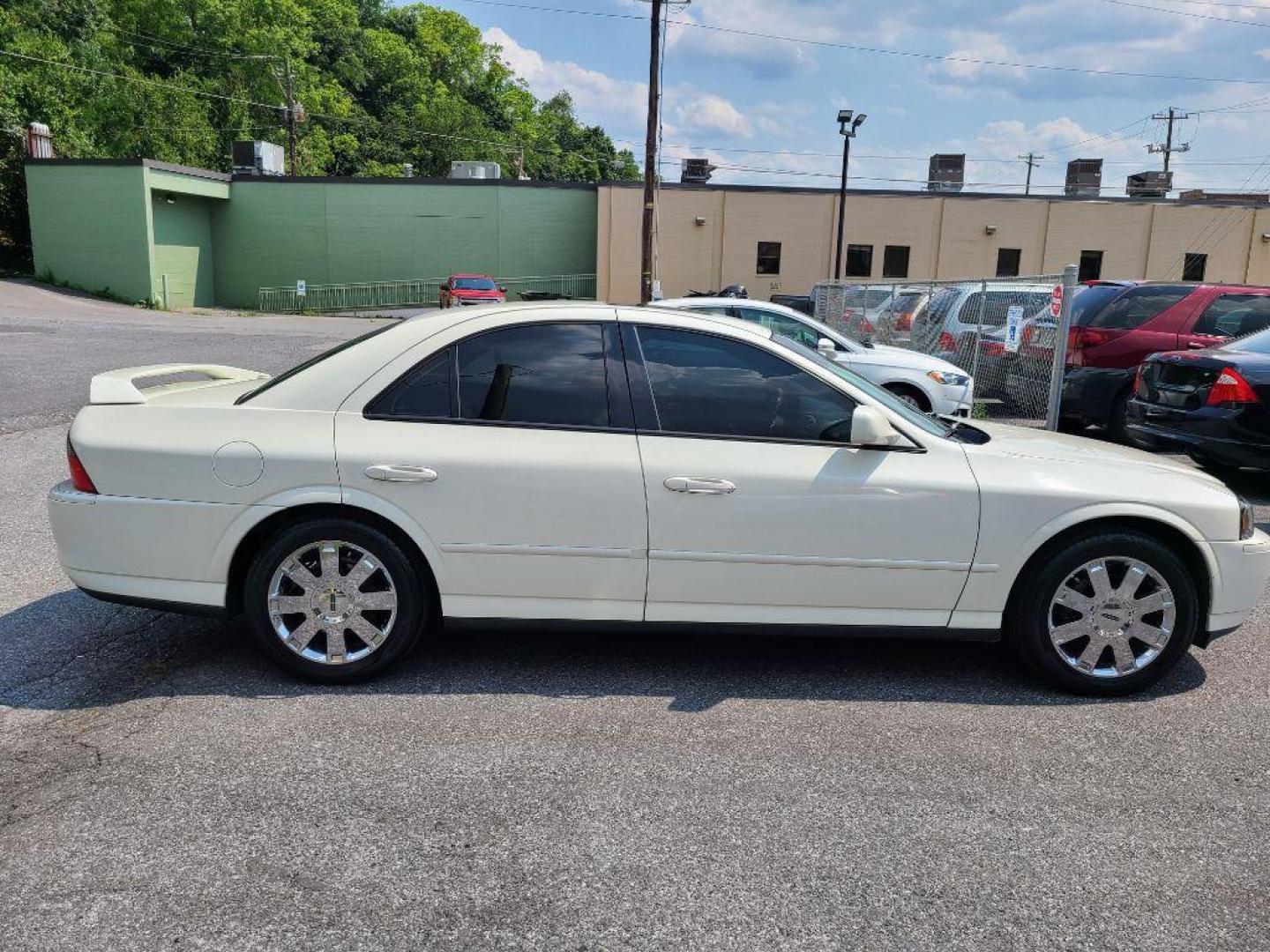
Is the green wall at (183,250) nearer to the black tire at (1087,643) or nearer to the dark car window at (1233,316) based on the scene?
the dark car window at (1233,316)

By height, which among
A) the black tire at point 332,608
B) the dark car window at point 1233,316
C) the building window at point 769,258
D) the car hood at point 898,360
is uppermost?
the building window at point 769,258

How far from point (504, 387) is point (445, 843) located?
1.91m

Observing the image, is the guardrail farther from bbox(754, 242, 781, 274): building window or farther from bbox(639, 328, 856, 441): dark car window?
bbox(639, 328, 856, 441): dark car window

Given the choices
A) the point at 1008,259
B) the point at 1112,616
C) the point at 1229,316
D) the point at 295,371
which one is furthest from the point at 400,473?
the point at 1008,259

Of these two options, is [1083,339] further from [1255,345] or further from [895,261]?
[895,261]

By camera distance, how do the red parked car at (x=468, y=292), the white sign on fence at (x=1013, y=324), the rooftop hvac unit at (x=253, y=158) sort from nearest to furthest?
1. the white sign on fence at (x=1013, y=324)
2. the red parked car at (x=468, y=292)
3. the rooftop hvac unit at (x=253, y=158)

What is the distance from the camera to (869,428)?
400cm

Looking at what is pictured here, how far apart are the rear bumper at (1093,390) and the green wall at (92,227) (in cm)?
3694

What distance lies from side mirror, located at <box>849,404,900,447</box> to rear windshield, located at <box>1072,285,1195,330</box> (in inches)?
315

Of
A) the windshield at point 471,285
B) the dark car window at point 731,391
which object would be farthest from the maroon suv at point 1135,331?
the windshield at point 471,285

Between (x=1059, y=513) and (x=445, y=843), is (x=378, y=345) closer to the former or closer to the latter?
(x=445, y=843)

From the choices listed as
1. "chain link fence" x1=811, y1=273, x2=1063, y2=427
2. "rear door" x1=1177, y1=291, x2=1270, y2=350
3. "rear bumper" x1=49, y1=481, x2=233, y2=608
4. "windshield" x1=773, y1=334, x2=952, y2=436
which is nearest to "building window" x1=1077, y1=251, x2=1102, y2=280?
"chain link fence" x1=811, y1=273, x2=1063, y2=427

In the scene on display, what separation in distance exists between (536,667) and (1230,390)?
6.20 m

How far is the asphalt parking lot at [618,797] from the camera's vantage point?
2.70 m
